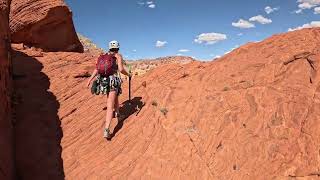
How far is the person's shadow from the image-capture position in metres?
9.59

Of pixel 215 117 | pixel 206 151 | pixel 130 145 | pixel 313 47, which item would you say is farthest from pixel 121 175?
pixel 313 47

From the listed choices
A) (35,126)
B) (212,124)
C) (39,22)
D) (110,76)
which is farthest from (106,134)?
(39,22)

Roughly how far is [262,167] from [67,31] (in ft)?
42.0

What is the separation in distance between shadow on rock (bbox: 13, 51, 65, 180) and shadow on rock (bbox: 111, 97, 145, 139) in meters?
1.38

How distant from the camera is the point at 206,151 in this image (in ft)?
26.0

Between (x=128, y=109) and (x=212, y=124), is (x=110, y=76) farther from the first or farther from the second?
(x=212, y=124)

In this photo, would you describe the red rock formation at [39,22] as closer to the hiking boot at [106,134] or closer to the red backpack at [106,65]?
the red backpack at [106,65]

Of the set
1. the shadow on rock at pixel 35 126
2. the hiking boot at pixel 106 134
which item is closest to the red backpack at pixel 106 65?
the hiking boot at pixel 106 134

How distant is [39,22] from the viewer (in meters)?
16.7

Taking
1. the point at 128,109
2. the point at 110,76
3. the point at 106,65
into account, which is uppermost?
the point at 106,65

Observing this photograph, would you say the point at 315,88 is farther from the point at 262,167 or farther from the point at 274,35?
the point at 274,35

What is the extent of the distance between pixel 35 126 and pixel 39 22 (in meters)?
7.67

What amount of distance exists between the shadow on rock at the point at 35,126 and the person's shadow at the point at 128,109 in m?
1.38

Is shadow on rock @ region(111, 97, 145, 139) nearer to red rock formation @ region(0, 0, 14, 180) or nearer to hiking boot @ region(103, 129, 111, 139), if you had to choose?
hiking boot @ region(103, 129, 111, 139)
